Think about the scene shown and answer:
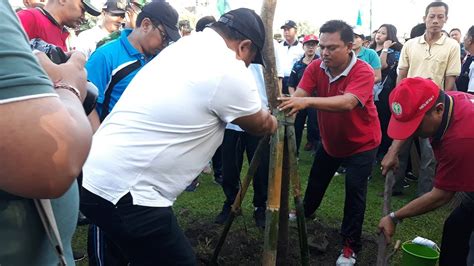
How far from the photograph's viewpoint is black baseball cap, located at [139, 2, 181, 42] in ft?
9.40

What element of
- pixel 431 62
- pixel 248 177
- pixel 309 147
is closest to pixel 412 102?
pixel 248 177

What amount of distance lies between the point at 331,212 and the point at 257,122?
2748 millimetres

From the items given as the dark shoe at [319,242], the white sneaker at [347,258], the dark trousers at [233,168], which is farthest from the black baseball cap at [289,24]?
the white sneaker at [347,258]

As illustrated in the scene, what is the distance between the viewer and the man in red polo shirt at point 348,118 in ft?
10.8

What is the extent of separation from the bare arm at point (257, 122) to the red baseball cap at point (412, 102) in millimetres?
700

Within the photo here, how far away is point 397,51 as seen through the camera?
6.45m

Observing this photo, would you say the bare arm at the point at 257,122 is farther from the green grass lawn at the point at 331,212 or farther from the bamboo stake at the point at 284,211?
the green grass lawn at the point at 331,212

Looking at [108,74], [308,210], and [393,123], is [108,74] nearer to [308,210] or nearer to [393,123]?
[393,123]

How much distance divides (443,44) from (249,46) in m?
3.84

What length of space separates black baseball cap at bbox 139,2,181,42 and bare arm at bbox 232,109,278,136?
113 cm

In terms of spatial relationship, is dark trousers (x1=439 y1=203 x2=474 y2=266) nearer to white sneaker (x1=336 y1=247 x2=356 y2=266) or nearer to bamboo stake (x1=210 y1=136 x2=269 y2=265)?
white sneaker (x1=336 y1=247 x2=356 y2=266)

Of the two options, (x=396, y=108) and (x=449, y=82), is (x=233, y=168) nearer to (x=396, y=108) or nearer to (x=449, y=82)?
(x=396, y=108)

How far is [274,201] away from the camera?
2699 millimetres

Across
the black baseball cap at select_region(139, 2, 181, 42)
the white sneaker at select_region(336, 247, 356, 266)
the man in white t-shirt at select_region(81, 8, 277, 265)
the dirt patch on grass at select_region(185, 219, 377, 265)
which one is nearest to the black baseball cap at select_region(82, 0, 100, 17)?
the black baseball cap at select_region(139, 2, 181, 42)
